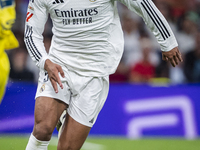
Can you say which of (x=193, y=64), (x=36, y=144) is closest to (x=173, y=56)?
(x=36, y=144)

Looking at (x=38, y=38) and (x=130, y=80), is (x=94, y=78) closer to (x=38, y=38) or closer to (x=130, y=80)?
(x=38, y=38)

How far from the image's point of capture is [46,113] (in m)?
3.52

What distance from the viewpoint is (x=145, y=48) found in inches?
292

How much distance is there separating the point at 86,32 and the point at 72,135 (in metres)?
1.01

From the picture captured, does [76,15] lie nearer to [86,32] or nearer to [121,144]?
[86,32]

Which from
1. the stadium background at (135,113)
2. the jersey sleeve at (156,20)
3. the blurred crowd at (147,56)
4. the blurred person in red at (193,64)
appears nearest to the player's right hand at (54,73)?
the jersey sleeve at (156,20)

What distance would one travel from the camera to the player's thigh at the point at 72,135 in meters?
3.73

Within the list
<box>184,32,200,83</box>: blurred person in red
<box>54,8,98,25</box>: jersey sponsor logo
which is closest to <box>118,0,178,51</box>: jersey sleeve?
<box>54,8,98,25</box>: jersey sponsor logo

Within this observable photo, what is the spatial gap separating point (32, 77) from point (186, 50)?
318 centimetres

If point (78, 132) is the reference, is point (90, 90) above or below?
above

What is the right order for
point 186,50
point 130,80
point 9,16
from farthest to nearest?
1. point 186,50
2. point 130,80
3. point 9,16

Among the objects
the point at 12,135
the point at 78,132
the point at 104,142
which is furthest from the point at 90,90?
the point at 12,135

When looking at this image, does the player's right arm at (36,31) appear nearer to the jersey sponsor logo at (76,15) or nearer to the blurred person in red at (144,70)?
the jersey sponsor logo at (76,15)

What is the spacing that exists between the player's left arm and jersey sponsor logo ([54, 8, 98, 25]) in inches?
14.2
